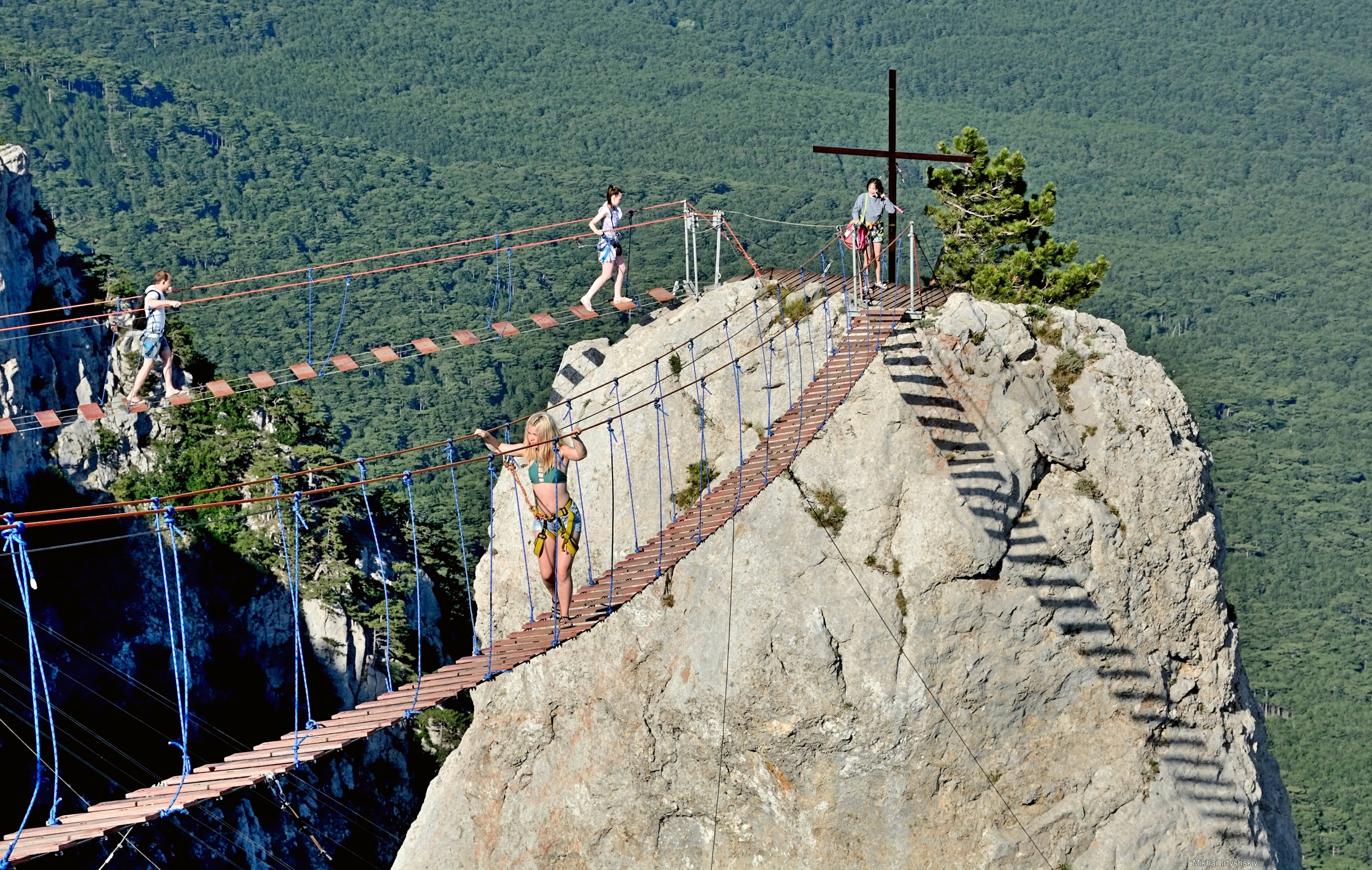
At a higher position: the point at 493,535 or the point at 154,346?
the point at 154,346

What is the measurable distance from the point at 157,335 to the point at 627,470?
19.7 feet

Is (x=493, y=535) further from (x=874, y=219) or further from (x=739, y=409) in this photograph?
(x=874, y=219)

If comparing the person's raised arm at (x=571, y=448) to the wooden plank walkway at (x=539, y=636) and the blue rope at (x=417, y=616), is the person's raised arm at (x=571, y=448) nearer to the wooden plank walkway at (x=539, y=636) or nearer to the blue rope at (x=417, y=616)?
the blue rope at (x=417, y=616)

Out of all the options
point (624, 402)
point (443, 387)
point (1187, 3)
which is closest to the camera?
point (624, 402)

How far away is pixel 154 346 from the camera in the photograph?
75.2 feet

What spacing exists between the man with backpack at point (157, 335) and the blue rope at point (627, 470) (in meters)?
5.41

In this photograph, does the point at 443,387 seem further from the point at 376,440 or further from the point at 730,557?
the point at 730,557

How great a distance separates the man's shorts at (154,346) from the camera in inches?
900

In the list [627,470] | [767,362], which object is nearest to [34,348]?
[627,470]

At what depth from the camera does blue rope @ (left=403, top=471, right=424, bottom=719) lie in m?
17.5

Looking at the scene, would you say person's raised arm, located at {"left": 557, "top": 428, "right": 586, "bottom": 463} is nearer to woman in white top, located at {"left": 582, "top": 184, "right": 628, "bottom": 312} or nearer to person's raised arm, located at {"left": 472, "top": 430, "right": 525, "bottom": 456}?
person's raised arm, located at {"left": 472, "top": 430, "right": 525, "bottom": 456}

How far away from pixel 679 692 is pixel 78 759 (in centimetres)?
1482

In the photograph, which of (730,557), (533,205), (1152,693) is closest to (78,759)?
(730,557)

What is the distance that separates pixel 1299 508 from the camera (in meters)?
110
